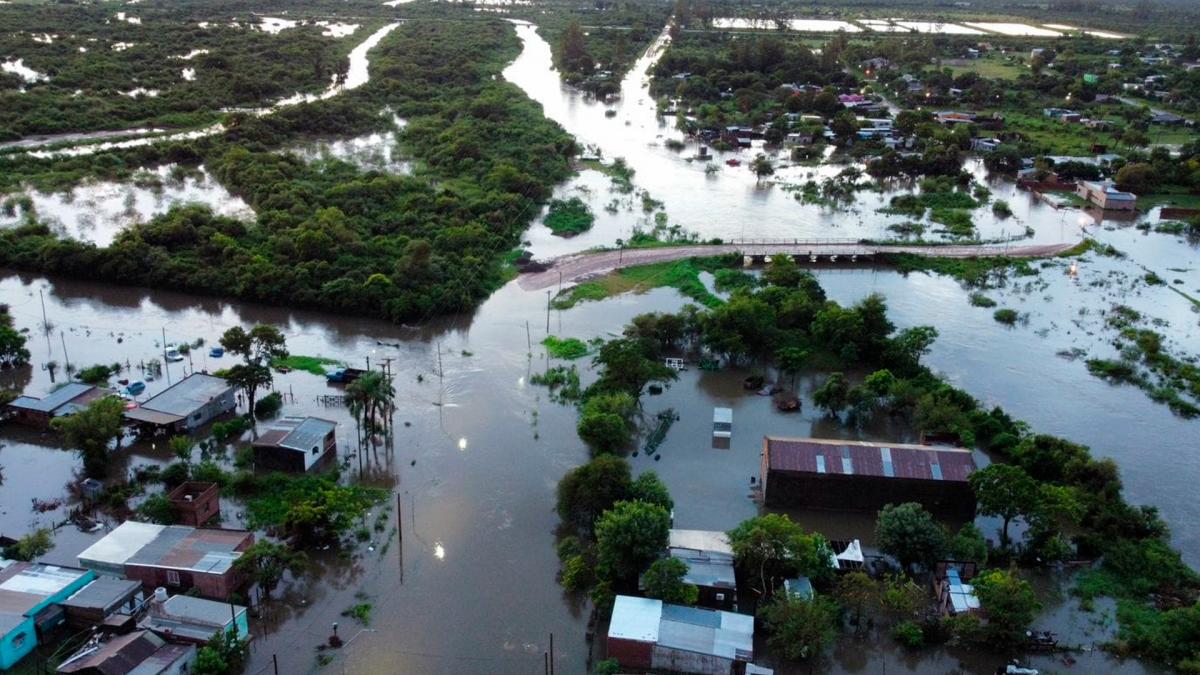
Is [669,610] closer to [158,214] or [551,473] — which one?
[551,473]

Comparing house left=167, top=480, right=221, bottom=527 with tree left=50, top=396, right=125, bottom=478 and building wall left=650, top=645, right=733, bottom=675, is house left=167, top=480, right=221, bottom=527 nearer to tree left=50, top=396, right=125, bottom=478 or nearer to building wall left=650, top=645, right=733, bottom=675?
tree left=50, top=396, right=125, bottom=478

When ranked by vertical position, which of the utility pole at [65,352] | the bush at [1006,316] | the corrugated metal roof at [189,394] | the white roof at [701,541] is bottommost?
the utility pole at [65,352]

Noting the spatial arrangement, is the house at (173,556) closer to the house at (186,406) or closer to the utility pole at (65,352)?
the house at (186,406)

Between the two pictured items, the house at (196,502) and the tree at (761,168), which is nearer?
the house at (196,502)

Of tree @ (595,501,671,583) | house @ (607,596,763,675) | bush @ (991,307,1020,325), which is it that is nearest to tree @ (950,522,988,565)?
house @ (607,596,763,675)

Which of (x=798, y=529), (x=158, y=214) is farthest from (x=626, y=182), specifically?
(x=798, y=529)

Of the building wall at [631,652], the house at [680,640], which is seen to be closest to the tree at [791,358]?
the house at [680,640]

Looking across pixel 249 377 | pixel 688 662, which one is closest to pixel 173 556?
pixel 249 377
